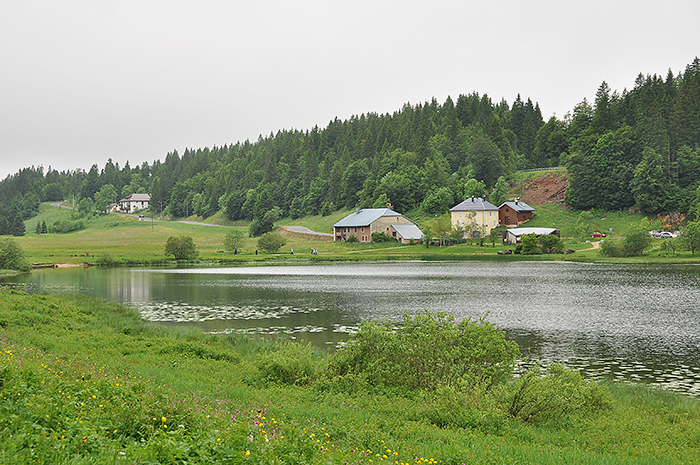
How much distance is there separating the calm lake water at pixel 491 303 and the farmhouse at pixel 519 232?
29456mm

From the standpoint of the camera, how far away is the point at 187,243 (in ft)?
255

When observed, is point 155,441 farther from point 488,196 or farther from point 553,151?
point 553,151

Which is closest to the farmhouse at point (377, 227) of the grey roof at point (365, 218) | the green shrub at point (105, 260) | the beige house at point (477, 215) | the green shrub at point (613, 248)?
the grey roof at point (365, 218)

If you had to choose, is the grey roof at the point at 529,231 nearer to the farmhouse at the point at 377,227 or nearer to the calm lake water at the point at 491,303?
the farmhouse at the point at 377,227

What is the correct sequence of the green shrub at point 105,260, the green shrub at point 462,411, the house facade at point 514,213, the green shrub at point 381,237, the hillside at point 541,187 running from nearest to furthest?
the green shrub at point 462,411, the green shrub at point 105,260, the green shrub at point 381,237, the house facade at point 514,213, the hillside at point 541,187

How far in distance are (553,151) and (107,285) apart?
415 feet

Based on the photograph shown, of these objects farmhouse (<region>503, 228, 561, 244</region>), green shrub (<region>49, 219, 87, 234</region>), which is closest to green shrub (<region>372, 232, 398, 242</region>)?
farmhouse (<region>503, 228, 561, 244</region>)

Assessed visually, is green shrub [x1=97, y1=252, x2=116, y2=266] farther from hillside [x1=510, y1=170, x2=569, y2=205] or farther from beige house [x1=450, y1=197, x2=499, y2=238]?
hillside [x1=510, y1=170, x2=569, y2=205]

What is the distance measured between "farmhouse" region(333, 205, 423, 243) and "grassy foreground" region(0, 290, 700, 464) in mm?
88040

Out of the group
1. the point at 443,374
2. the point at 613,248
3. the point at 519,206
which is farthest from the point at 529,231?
the point at 443,374

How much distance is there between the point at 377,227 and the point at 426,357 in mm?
91777

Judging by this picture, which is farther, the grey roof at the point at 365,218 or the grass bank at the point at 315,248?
the grey roof at the point at 365,218

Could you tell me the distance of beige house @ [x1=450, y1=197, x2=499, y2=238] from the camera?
102 meters

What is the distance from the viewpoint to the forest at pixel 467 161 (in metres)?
101
